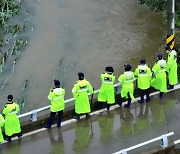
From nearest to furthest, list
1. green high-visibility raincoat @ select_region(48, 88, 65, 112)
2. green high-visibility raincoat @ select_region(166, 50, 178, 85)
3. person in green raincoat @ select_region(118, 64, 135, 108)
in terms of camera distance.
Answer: green high-visibility raincoat @ select_region(48, 88, 65, 112)
person in green raincoat @ select_region(118, 64, 135, 108)
green high-visibility raincoat @ select_region(166, 50, 178, 85)

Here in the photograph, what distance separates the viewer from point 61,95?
40.2 feet

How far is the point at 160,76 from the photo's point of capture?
13.6m

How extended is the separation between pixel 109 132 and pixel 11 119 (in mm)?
2558

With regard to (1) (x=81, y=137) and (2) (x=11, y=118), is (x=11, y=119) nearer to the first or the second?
(2) (x=11, y=118)

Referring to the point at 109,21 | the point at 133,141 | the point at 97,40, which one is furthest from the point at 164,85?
the point at 109,21

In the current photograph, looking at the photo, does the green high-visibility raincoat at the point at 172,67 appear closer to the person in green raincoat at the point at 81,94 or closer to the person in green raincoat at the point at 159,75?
the person in green raincoat at the point at 159,75

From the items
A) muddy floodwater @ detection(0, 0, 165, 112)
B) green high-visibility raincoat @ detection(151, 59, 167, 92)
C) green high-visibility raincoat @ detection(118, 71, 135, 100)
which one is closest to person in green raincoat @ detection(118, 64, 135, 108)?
green high-visibility raincoat @ detection(118, 71, 135, 100)

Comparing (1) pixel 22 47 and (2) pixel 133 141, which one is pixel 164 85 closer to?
(2) pixel 133 141

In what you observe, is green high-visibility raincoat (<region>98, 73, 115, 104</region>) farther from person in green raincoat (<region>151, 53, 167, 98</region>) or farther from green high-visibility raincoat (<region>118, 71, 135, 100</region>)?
person in green raincoat (<region>151, 53, 167, 98</region>)

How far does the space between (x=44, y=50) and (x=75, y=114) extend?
207 inches

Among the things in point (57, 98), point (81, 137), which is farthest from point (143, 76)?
point (57, 98)

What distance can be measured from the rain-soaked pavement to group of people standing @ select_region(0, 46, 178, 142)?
0.88 feet

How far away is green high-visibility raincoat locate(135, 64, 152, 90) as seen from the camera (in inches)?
522

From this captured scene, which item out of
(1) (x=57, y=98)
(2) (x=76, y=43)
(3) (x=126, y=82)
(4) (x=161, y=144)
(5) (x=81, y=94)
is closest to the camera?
(4) (x=161, y=144)
